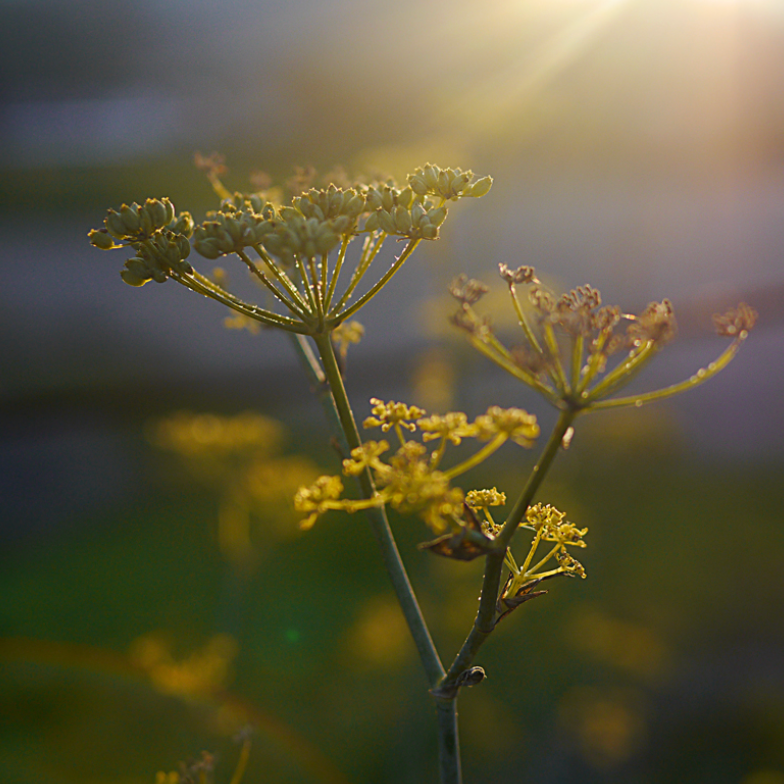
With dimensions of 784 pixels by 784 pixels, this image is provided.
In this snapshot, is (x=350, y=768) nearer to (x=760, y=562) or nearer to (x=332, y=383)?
(x=332, y=383)

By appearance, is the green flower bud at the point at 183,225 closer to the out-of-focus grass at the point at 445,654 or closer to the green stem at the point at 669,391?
the green stem at the point at 669,391

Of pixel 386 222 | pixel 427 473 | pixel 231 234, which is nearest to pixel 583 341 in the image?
pixel 427 473

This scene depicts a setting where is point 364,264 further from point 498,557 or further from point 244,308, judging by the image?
point 498,557

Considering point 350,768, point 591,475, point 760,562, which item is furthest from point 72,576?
point 760,562

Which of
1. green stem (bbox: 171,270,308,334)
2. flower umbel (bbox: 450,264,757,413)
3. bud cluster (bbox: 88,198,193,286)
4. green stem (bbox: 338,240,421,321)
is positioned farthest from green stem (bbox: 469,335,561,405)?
bud cluster (bbox: 88,198,193,286)

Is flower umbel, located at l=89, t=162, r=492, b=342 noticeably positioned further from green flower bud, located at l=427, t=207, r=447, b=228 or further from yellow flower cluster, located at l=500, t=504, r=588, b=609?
yellow flower cluster, located at l=500, t=504, r=588, b=609
